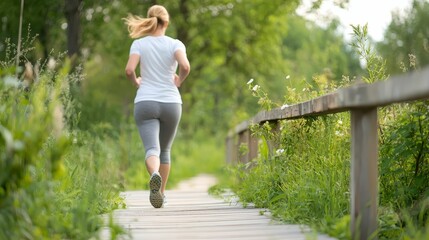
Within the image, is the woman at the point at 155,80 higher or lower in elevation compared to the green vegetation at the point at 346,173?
higher

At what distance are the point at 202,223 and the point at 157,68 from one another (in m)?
2.16

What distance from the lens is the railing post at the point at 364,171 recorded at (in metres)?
4.14

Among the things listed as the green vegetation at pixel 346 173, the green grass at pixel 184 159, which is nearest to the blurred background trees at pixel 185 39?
the green grass at pixel 184 159

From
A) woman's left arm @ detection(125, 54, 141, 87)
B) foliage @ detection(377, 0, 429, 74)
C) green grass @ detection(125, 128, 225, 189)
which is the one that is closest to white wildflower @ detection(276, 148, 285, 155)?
woman's left arm @ detection(125, 54, 141, 87)

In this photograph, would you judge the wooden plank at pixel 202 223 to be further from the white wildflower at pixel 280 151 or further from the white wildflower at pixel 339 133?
the white wildflower at pixel 339 133

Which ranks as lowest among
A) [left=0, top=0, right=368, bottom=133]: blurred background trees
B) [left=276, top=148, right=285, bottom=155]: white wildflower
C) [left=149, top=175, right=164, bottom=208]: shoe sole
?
[left=149, top=175, right=164, bottom=208]: shoe sole

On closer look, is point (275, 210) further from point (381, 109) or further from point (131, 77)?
point (131, 77)

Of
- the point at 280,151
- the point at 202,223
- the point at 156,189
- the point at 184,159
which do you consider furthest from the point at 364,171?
the point at 184,159

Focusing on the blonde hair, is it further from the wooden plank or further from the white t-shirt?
the wooden plank

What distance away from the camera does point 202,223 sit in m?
5.51

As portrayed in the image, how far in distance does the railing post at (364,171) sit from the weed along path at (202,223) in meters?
0.25

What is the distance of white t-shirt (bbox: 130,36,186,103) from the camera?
288 inches

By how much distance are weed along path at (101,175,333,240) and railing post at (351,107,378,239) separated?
0.82 ft

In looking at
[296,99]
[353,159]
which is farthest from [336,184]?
[296,99]
